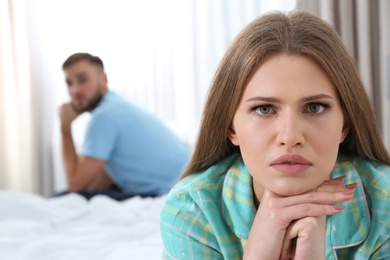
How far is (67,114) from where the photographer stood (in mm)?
3109

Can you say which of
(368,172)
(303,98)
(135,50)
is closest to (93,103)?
(135,50)

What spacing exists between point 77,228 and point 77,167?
1.03 metres

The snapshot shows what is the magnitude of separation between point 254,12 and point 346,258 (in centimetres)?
217

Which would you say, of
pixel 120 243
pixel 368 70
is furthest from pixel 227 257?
pixel 368 70

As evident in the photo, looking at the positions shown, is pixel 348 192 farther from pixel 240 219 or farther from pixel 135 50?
pixel 135 50

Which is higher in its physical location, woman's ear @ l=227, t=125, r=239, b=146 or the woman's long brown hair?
the woman's long brown hair

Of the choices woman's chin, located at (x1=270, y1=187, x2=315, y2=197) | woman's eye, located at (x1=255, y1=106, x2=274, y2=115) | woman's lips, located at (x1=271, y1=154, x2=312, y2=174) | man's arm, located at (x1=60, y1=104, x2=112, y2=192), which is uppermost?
woman's eye, located at (x1=255, y1=106, x2=274, y2=115)

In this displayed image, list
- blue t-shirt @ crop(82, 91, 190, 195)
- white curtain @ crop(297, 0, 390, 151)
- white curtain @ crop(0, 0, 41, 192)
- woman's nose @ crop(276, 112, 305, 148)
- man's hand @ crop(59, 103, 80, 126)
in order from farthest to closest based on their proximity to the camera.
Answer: white curtain @ crop(0, 0, 41, 192) → man's hand @ crop(59, 103, 80, 126) → blue t-shirt @ crop(82, 91, 190, 195) → white curtain @ crop(297, 0, 390, 151) → woman's nose @ crop(276, 112, 305, 148)

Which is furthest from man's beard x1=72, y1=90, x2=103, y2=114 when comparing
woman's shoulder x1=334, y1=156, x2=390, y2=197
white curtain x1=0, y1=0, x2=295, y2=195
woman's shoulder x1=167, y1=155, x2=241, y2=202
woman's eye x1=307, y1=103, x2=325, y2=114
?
woman's eye x1=307, y1=103, x2=325, y2=114

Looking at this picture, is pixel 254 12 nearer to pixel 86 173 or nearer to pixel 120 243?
pixel 86 173

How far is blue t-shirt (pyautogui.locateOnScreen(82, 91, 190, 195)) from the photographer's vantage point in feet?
8.91

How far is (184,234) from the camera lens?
1.14 m

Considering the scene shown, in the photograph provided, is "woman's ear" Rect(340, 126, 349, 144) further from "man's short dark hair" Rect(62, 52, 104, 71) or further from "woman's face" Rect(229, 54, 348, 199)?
"man's short dark hair" Rect(62, 52, 104, 71)

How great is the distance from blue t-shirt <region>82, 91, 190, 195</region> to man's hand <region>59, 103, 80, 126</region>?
319 millimetres
